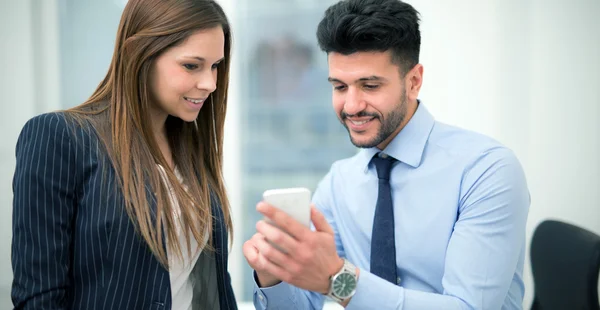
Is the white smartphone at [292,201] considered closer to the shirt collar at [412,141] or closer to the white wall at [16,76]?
the shirt collar at [412,141]

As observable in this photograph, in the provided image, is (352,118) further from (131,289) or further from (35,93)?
(35,93)

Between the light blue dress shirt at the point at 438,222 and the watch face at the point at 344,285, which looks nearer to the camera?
the watch face at the point at 344,285

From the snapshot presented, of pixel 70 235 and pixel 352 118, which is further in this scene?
pixel 352 118

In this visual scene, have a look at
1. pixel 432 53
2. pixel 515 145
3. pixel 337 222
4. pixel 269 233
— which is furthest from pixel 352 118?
pixel 515 145

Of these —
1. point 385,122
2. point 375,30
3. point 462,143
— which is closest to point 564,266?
point 462,143

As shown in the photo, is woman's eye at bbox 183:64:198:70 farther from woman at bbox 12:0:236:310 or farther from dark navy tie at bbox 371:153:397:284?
dark navy tie at bbox 371:153:397:284

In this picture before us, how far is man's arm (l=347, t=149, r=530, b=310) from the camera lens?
108 centimetres

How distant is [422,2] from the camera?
2.29 metres

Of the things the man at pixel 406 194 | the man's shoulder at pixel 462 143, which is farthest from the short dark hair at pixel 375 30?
the man's shoulder at pixel 462 143

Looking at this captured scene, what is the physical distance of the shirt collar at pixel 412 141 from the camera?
1.34 meters

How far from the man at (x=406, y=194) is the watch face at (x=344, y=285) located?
0.18 feet

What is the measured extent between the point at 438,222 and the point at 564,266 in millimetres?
745

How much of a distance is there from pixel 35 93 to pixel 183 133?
149cm

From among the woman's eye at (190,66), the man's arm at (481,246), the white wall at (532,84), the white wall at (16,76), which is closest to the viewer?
the man's arm at (481,246)
